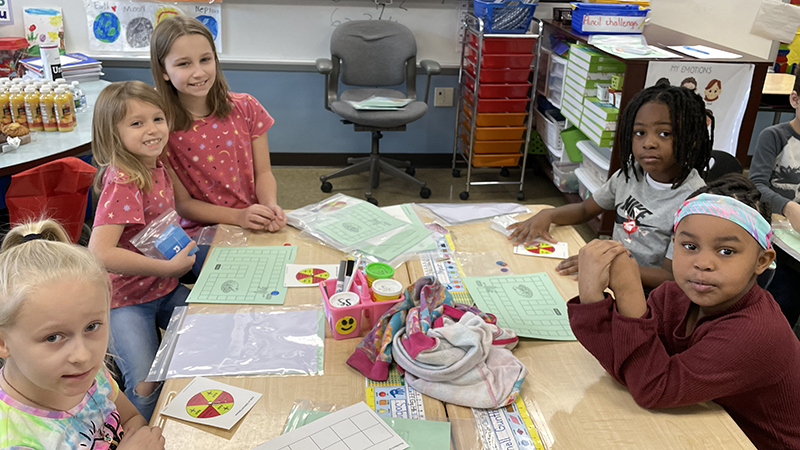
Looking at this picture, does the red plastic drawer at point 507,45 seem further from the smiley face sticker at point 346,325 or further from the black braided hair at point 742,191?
the smiley face sticker at point 346,325

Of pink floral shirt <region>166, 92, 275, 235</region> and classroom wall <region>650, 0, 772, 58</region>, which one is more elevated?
classroom wall <region>650, 0, 772, 58</region>

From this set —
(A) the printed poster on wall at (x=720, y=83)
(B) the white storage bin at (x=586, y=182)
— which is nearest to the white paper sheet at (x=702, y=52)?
(A) the printed poster on wall at (x=720, y=83)

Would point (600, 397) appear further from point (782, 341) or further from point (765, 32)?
point (765, 32)

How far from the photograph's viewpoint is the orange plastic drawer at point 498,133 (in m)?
3.50

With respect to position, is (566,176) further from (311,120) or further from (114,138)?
(114,138)

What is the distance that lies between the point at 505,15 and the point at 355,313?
99.3 inches

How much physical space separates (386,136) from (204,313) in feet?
9.36

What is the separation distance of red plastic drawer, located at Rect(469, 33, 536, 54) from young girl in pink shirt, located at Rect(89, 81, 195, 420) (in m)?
2.15

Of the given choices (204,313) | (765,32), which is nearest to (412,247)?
(204,313)

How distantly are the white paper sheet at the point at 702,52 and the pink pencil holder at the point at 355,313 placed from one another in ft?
6.78

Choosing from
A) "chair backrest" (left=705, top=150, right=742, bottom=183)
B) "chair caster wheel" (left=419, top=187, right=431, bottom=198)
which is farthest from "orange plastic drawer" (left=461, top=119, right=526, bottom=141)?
"chair backrest" (left=705, top=150, right=742, bottom=183)

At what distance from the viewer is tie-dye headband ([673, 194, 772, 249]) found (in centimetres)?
97

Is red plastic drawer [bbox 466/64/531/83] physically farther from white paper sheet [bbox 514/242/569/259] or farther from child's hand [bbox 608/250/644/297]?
child's hand [bbox 608/250/644/297]

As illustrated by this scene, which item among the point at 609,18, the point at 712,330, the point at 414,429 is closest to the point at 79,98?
the point at 414,429
